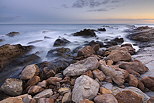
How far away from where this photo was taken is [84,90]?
2207 mm

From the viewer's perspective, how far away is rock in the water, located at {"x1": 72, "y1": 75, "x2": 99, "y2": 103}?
216cm

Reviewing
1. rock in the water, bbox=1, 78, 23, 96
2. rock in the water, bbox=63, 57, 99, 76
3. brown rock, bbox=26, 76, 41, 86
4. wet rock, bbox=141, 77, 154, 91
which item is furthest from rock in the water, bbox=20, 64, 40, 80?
wet rock, bbox=141, 77, 154, 91

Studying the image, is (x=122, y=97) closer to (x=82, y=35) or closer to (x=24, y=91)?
(x=24, y=91)

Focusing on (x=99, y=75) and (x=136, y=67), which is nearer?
(x=99, y=75)

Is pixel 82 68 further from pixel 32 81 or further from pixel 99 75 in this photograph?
pixel 32 81

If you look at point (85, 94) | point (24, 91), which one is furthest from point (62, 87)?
point (24, 91)

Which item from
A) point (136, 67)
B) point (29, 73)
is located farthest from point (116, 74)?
point (29, 73)

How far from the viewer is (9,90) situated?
9.60ft

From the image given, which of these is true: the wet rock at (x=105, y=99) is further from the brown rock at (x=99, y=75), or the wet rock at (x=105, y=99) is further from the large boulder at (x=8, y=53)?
the large boulder at (x=8, y=53)

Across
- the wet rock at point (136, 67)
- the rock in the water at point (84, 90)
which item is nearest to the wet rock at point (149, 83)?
the wet rock at point (136, 67)

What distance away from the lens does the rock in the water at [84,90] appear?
85.0 inches

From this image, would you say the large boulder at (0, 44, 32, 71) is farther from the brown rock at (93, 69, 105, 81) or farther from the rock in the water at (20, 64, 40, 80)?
the brown rock at (93, 69, 105, 81)

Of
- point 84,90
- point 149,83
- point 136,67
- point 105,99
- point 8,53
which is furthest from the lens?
point 8,53

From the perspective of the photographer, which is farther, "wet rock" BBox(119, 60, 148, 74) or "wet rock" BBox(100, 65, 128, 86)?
"wet rock" BBox(119, 60, 148, 74)
